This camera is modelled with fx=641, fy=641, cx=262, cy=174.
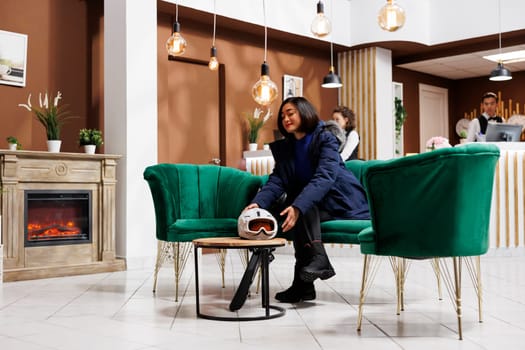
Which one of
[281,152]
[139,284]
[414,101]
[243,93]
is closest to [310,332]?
[281,152]

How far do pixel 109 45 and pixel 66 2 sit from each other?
65cm

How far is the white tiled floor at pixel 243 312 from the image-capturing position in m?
2.64

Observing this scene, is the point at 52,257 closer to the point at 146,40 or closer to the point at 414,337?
the point at 146,40

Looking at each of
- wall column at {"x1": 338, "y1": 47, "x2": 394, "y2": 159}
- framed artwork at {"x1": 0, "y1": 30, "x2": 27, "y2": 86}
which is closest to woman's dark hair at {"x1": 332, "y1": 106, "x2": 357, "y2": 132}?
wall column at {"x1": 338, "y1": 47, "x2": 394, "y2": 159}

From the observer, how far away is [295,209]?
136 inches

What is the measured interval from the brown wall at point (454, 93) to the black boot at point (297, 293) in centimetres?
645

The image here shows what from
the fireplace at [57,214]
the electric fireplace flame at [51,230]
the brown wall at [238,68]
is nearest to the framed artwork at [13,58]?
the fireplace at [57,214]

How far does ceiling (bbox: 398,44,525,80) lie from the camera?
29.4ft

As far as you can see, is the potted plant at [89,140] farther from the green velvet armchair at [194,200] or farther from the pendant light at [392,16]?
the pendant light at [392,16]

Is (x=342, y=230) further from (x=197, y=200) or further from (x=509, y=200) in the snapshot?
(x=509, y=200)

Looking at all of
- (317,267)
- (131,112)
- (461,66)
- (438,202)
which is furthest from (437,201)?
(461,66)

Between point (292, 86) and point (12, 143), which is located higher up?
point (292, 86)

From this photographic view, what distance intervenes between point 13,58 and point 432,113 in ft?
23.1

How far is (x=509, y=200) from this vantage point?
637cm
